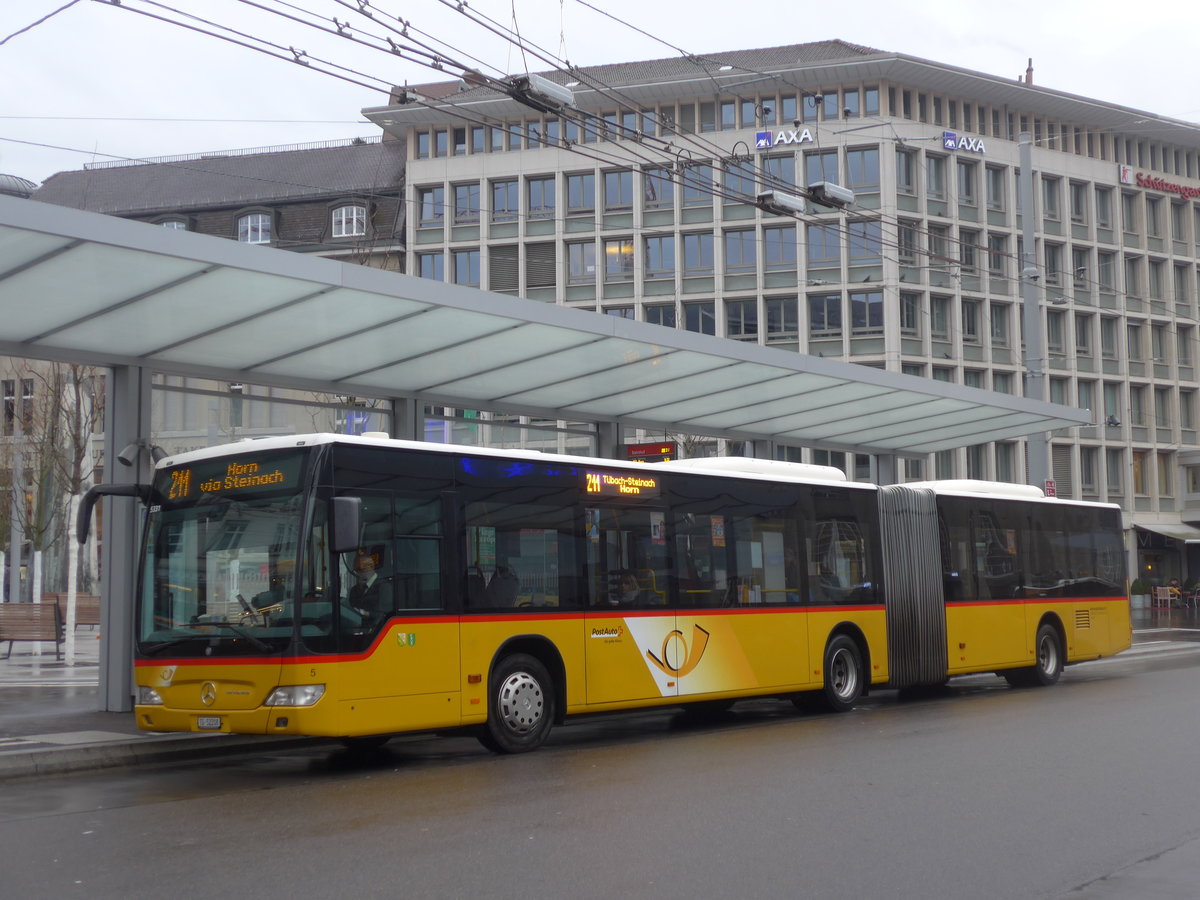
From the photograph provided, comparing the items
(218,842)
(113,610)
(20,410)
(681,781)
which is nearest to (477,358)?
(113,610)

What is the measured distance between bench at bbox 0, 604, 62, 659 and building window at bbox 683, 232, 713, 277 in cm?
4056

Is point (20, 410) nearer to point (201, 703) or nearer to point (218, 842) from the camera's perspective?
point (201, 703)

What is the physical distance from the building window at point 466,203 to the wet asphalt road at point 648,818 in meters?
49.9

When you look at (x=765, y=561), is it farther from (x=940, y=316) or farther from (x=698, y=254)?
(x=940, y=316)

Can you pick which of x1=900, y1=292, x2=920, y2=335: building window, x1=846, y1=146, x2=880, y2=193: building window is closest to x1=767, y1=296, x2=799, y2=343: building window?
x1=900, y1=292, x2=920, y2=335: building window

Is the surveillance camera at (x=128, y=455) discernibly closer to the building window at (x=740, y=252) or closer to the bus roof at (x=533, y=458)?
the bus roof at (x=533, y=458)

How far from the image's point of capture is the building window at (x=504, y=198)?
61.5 meters

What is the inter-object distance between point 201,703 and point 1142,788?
713cm

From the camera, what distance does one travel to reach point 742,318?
6000 cm

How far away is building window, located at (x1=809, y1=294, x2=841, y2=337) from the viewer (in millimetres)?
59094

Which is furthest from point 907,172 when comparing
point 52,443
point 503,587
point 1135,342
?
point 503,587

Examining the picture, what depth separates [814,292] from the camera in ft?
194

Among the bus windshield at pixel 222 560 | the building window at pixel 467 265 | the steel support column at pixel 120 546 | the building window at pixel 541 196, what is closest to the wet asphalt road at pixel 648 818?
the bus windshield at pixel 222 560

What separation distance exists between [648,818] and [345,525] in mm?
3740
